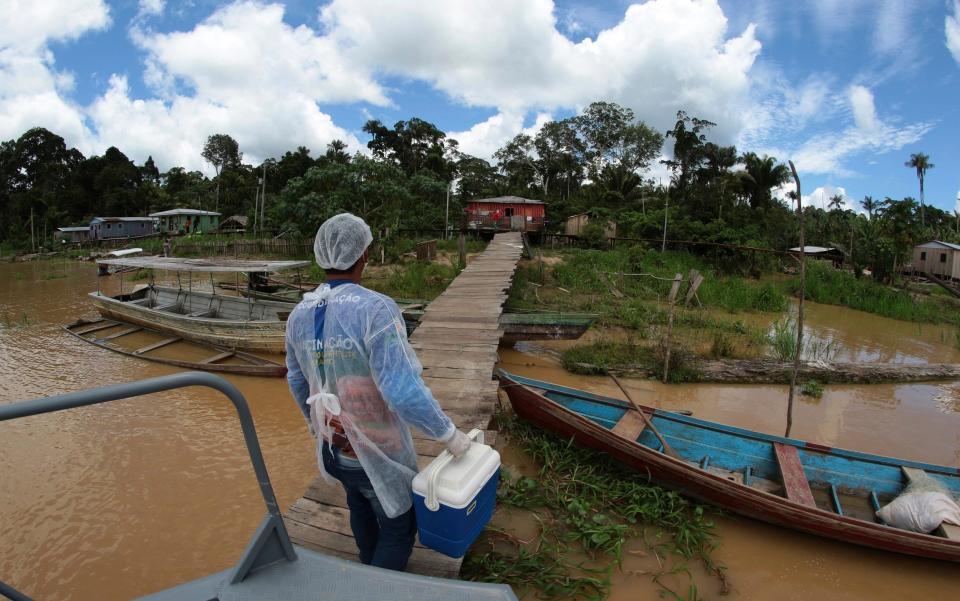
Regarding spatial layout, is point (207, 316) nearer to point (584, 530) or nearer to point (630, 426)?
point (630, 426)

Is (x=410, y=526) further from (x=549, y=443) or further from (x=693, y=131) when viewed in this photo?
(x=693, y=131)

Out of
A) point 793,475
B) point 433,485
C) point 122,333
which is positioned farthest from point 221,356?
point 793,475

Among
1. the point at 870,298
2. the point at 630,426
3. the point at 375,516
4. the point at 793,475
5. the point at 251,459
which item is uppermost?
the point at 251,459

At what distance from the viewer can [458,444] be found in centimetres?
194

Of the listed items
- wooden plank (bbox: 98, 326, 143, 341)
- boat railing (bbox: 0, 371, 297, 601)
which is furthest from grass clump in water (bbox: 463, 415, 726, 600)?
wooden plank (bbox: 98, 326, 143, 341)

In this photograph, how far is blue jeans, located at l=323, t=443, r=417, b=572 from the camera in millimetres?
1966

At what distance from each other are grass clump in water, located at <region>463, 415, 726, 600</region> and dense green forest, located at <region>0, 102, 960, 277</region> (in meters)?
12.9

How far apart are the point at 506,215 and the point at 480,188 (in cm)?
902

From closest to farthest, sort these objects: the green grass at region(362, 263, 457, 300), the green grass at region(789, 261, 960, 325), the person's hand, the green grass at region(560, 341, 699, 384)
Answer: the person's hand < the green grass at region(560, 341, 699, 384) < the green grass at region(362, 263, 457, 300) < the green grass at region(789, 261, 960, 325)

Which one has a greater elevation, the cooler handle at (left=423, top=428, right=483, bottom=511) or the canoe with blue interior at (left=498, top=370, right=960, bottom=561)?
the cooler handle at (left=423, top=428, right=483, bottom=511)

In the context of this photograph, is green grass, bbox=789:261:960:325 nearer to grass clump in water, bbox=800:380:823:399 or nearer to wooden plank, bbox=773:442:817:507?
grass clump in water, bbox=800:380:823:399

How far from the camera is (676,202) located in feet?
80.7

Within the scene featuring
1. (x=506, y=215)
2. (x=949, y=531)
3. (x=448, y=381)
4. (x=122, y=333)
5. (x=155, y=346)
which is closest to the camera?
(x=949, y=531)

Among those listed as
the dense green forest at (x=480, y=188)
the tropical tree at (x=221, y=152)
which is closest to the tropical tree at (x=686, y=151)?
the dense green forest at (x=480, y=188)
